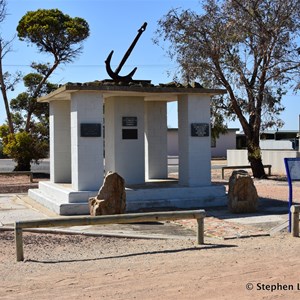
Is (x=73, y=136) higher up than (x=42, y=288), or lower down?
higher up

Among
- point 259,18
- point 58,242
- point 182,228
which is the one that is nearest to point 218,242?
point 182,228

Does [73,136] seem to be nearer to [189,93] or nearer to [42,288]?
[189,93]

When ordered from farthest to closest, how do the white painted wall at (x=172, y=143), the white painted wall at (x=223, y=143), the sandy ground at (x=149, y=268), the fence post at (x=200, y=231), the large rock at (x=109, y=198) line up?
the white painted wall at (x=223, y=143), the white painted wall at (x=172, y=143), the large rock at (x=109, y=198), the fence post at (x=200, y=231), the sandy ground at (x=149, y=268)

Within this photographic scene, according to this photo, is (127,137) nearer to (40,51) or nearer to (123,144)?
(123,144)

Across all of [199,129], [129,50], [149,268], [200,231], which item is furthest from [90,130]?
[149,268]

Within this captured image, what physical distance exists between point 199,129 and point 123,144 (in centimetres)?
220

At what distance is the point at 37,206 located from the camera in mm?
14742

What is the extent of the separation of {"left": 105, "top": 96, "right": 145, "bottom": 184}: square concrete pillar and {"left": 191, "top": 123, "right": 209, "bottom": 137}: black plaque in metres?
1.72

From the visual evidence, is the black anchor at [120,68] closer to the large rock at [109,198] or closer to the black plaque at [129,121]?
the black plaque at [129,121]

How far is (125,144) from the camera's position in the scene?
50.8 ft

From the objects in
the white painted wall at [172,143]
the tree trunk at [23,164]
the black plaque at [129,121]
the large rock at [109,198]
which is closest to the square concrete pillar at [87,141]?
the black plaque at [129,121]

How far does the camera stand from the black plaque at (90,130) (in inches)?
532

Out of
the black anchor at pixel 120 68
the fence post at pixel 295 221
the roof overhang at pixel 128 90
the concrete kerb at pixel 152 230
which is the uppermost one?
the black anchor at pixel 120 68

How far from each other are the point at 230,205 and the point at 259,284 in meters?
6.34
